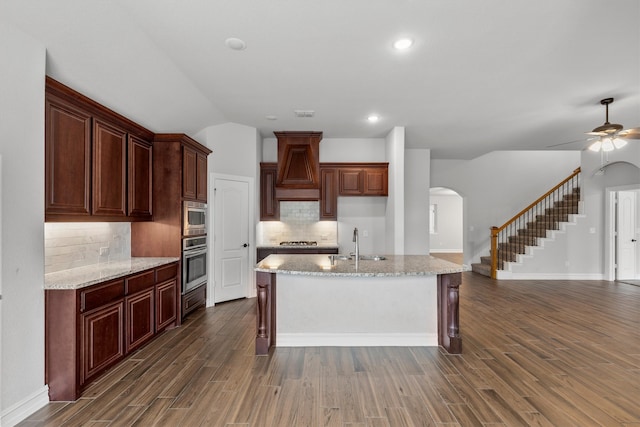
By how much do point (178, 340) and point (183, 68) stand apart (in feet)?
10.0

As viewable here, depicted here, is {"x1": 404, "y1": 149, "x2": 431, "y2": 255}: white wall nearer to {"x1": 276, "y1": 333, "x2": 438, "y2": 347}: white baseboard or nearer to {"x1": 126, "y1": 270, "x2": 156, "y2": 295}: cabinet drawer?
{"x1": 276, "y1": 333, "x2": 438, "y2": 347}: white baseboard

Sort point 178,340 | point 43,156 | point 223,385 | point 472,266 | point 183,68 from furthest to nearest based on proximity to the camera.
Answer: point 472,266 → point 178,340 → point 183,68 → point 223,385 → point 43,156

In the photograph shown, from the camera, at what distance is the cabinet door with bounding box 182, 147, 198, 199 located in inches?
169

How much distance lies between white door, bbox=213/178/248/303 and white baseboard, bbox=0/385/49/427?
2740 mm

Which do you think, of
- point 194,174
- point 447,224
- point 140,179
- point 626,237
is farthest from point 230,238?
point 447,224

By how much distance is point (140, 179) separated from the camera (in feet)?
12.9

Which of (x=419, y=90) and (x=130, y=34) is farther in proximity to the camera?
(x=419, y=90)

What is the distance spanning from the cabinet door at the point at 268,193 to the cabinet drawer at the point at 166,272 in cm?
215

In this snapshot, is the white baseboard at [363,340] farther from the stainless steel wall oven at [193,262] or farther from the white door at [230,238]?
the white door at [230,238]

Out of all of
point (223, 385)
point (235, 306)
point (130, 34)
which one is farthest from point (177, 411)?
point (130, 34)

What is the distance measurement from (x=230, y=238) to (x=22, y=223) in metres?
3.11

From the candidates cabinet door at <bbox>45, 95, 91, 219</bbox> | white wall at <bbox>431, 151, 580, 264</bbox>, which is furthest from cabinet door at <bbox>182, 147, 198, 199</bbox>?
white wall at <bbox>431, 151, 580, 264</bbox>

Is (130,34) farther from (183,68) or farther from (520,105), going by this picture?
(520,105)

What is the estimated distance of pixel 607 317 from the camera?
4.45 meters
